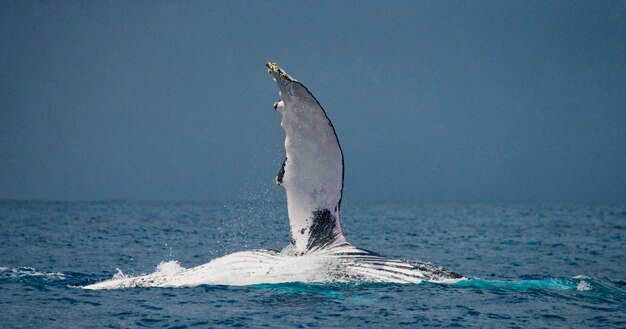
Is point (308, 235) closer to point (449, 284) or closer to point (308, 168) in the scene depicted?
point (308, 168)

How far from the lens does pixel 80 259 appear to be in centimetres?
2008

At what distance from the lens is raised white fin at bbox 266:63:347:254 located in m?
9.80

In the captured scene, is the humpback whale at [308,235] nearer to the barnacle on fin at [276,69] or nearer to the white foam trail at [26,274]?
the barnacle on fin at [276,69]

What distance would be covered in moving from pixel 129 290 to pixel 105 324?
7.09ft

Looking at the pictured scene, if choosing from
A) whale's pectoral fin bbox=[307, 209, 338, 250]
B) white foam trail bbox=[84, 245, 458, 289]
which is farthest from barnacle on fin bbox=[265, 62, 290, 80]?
white foam trail bbox=[84, 245, 458, 289]

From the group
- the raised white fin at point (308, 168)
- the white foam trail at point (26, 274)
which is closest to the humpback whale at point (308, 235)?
the raised white fin at point (308, 168)

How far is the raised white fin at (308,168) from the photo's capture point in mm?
9797

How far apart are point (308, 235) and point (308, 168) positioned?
1.17 m

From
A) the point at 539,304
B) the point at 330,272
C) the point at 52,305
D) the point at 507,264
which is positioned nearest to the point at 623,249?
the point at 507,264

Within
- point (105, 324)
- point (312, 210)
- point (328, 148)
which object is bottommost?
point (105, 324)

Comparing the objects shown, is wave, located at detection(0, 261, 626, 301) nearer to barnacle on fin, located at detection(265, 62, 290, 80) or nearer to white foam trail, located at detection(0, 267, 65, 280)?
white foam trail, located at detection(0, 267, 65, 280)

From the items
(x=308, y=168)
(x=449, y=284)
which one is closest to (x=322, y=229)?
(x=308, y=168)

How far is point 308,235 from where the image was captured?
1077cm

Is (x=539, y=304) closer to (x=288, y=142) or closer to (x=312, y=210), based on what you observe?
(x=312, y=210)
